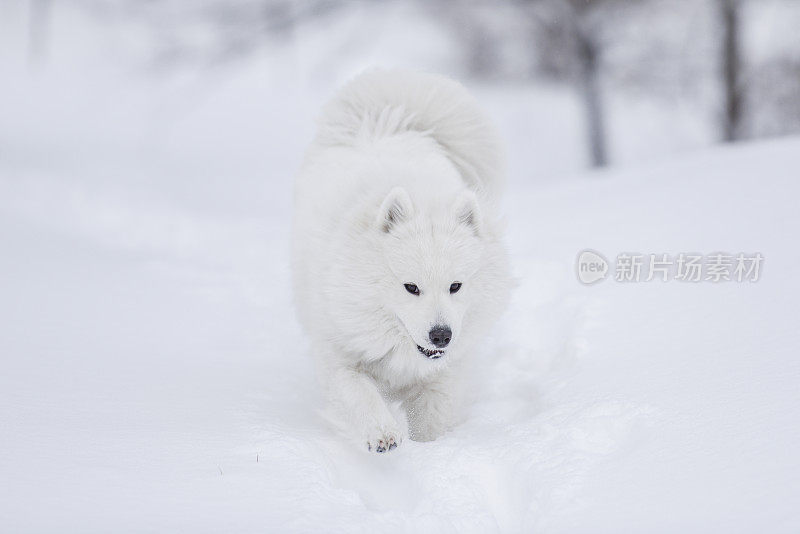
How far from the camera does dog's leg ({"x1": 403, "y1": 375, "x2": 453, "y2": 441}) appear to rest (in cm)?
352

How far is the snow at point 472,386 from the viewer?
2465mm

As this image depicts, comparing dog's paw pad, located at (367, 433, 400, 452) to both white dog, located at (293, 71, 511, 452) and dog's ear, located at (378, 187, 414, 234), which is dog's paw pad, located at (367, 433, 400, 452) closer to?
white dog, located at (293, 71, 511, 452)

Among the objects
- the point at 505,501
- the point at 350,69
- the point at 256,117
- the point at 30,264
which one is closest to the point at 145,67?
the point at 30,264

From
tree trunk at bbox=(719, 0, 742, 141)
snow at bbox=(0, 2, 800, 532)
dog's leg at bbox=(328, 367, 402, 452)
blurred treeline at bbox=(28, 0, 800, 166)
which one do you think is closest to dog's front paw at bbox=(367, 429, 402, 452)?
dog's leg at bbox=(328, 367, 402, 452)

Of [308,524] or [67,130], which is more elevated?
[67,130]

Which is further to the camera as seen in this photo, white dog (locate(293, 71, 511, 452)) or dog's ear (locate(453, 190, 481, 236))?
dog's ear (locate(453, 190, 481, 236))

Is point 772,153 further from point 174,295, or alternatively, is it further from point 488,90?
point 488,90

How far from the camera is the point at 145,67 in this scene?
789cm

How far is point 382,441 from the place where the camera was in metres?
3.07

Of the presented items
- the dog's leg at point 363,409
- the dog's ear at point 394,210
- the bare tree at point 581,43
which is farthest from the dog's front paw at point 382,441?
the bare tree at point 581,43

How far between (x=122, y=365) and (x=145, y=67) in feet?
16.2

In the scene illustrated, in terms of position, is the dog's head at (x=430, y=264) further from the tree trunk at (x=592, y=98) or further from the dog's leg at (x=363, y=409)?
the tree trunk at (x=592, y=98)

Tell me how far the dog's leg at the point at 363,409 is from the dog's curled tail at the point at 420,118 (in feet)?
4.84

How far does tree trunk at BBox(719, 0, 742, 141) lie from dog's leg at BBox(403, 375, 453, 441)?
6544 millimetres
